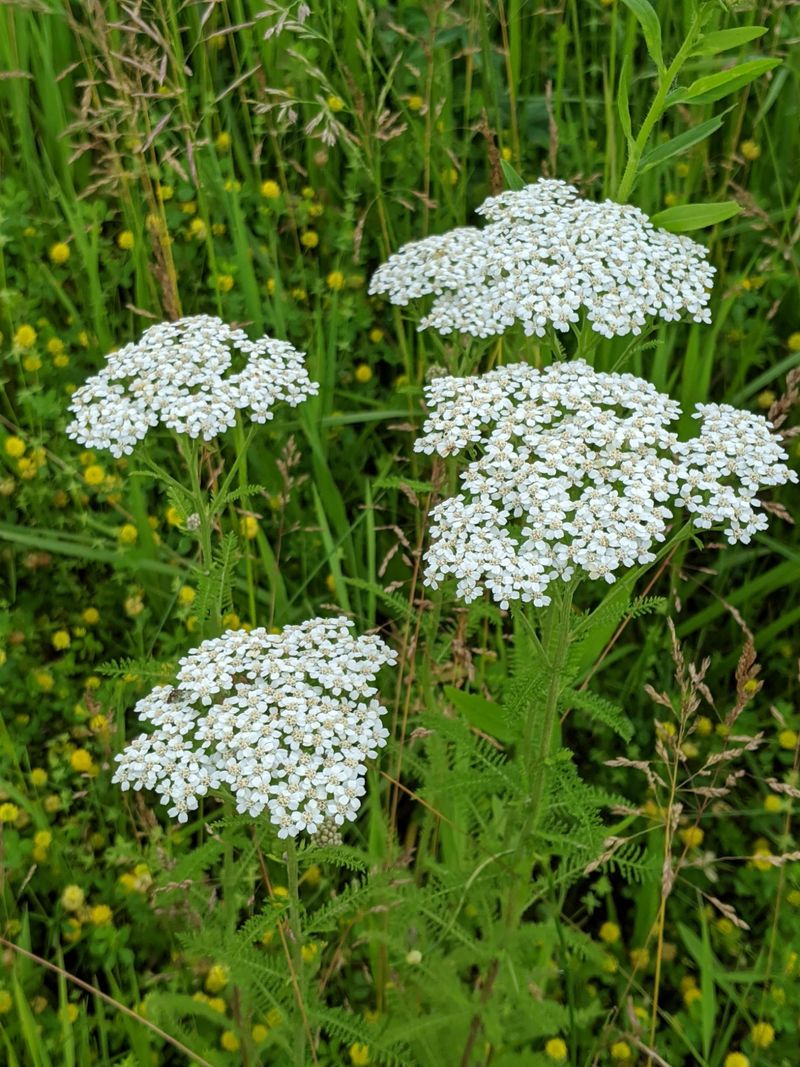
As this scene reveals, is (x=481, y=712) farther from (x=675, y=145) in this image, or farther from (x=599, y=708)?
(x=675, y=145)

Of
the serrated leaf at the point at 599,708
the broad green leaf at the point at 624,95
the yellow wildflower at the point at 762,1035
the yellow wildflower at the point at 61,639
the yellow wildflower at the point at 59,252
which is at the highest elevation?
the broad green leaf at the point at 624,95

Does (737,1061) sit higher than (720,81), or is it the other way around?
(720,81)

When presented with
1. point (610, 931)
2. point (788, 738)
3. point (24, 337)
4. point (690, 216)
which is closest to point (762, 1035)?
point (610, 931)

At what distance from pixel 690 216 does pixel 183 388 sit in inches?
55.9

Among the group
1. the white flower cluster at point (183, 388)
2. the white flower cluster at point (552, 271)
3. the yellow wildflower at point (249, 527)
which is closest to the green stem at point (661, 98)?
the white flower cluster at point (552, 271)

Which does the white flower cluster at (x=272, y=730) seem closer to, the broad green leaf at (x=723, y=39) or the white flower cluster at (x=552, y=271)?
the white flower cluster at (x=552, y=271)

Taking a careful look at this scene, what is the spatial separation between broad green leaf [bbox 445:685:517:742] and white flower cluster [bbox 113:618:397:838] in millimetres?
281

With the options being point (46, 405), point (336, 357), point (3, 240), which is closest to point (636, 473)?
point (336, 357)

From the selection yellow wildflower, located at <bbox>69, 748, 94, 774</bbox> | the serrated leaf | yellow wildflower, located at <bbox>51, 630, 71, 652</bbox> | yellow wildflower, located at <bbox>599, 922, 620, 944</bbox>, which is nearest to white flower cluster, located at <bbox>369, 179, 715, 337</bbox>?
the serrated leaf

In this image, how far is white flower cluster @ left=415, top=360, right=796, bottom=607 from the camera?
199 centimetres

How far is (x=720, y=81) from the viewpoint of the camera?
235 cm

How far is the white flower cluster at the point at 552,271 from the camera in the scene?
8.07 feet

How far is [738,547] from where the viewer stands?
357cm

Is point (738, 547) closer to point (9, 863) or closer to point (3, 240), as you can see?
point (9, 863)
